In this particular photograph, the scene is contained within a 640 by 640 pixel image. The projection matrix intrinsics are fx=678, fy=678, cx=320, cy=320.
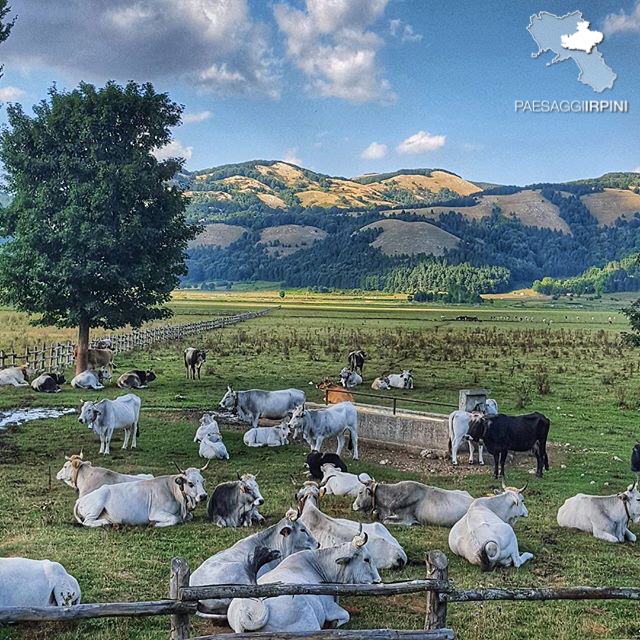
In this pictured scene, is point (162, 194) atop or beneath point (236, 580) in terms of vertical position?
atop

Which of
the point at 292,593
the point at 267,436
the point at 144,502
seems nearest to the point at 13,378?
the point at 267,436

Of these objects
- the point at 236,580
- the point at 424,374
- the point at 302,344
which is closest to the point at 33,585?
the point at 236,580

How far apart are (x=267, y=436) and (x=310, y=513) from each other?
25.6 feet

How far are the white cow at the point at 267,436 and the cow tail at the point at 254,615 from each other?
10.8 metres

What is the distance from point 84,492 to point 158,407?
10667mm

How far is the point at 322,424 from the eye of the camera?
17.1 m

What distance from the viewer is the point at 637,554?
410 inches

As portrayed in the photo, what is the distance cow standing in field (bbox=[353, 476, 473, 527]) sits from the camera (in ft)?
37.6

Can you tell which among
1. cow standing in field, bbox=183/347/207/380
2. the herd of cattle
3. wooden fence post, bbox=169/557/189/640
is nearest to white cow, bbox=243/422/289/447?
the herd of cattle

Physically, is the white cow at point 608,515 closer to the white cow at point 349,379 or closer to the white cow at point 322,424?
the white cow at point 322,424

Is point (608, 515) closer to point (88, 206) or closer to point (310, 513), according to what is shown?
point (310, 513)

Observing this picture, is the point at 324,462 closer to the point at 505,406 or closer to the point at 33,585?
the point at 33,585

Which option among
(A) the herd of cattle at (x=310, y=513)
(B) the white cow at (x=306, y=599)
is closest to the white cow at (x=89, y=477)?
(A) the herd of cattle at (x=310, y=513)

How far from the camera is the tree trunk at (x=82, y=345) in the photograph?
86.0 feet
